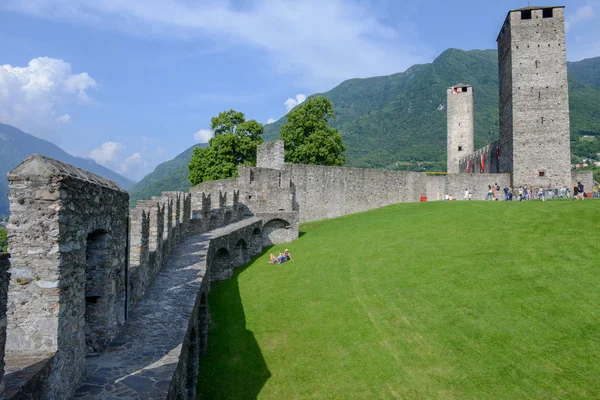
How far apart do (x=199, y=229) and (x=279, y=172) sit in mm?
9725

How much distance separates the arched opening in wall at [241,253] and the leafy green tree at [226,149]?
1547cm

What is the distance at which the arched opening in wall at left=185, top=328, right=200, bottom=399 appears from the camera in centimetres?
805

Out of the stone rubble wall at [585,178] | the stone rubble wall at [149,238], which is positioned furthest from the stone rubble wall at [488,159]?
the stone rubble wall at [149,238]

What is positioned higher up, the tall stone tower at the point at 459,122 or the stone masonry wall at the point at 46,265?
the tall stone tower at the point at 459,122

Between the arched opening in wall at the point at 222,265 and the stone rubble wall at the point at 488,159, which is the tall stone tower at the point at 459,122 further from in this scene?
the arched opening in wall at the point at 222,265

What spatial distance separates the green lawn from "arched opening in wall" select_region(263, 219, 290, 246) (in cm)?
645

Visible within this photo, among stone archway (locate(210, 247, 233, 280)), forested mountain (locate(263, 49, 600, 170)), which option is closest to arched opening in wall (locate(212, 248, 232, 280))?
stone archway (locate(210, 247, 233, 280))

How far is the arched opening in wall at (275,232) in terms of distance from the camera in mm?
22953

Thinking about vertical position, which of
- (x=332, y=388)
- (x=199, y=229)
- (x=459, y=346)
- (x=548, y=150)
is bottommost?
(x=332, y=388)

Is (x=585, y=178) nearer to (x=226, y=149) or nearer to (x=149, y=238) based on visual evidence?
(x=226, y=149)

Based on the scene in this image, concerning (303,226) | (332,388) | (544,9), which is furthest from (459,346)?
(544,9)

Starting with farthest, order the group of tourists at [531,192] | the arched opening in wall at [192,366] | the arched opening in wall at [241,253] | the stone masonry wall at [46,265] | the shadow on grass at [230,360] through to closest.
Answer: the group of tourists at [531,192] < the arched opening in wall at [241,253] < the shadow on grass at [230,360] < the arched opening in wall at [192,366] < the stone masonry wall at [46,265]

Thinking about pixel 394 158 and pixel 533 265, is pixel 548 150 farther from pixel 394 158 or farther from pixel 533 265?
pixel 394 158

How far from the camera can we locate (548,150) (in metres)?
30.3
